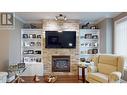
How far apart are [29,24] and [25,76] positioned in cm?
223

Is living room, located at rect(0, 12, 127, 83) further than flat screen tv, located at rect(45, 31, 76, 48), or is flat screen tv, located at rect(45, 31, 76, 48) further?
flat screen tv, located at rect(45, 31, 76, 48)

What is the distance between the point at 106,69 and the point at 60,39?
2.97 m

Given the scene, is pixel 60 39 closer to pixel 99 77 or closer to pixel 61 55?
pixel 61 55

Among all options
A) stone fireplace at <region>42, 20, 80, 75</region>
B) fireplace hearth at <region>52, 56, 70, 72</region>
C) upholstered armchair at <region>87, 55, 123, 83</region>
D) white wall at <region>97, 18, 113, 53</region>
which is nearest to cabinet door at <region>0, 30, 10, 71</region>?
stone fireplace at <region>42, 20, 80, 75</region>

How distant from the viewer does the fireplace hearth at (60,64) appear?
755cm

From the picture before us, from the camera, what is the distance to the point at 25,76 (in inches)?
277

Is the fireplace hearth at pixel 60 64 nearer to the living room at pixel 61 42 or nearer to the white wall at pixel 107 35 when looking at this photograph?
the living room at pixel 61 42

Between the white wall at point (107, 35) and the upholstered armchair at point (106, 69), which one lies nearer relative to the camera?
the upholstered armchair at point (106, 69)

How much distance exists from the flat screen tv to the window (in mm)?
1670

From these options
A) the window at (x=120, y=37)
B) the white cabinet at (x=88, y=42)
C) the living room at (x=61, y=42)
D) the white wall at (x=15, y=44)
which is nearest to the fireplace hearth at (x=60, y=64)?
the living room at (x=61, y=42)

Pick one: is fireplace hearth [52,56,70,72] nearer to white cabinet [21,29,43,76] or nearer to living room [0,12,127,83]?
living room [0,12,127,83]

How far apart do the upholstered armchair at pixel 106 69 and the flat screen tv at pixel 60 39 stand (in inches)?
81.7

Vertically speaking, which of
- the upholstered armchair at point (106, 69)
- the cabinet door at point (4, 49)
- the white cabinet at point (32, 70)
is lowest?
the white cabinet at point (32, 70)

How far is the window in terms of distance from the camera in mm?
5992
